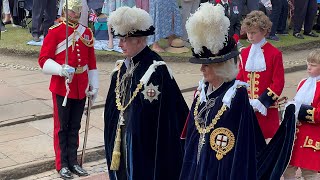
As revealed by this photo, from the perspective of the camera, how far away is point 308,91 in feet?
18.6

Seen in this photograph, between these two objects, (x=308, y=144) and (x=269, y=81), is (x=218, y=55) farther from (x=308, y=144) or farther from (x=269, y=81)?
(x=269, y=81)

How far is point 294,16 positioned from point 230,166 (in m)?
10.6

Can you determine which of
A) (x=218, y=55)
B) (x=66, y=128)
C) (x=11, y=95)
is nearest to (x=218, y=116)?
(x=218, y=55)

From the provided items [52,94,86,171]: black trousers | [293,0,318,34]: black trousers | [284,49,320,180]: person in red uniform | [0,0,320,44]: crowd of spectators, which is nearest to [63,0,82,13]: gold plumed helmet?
[52,94,86,171]: black trousers

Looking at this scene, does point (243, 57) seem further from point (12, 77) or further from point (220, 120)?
point (12, 77)

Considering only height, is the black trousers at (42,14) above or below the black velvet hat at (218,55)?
below

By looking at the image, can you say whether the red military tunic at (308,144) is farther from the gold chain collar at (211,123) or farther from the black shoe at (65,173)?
the black shoe at (65,173)

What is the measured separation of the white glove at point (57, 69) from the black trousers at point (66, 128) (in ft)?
1.16

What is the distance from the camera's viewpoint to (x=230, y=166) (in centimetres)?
405

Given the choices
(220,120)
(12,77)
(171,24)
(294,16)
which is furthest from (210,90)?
(294,16)

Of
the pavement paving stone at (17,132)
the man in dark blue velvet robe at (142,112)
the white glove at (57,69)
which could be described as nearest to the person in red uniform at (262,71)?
the man in dark blue velvet robe at (142,112)

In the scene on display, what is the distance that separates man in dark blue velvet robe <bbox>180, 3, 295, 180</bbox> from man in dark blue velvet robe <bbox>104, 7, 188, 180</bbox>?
2.60 feet

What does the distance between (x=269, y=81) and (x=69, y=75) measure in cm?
193

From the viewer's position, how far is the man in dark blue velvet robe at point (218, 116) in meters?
4.05
